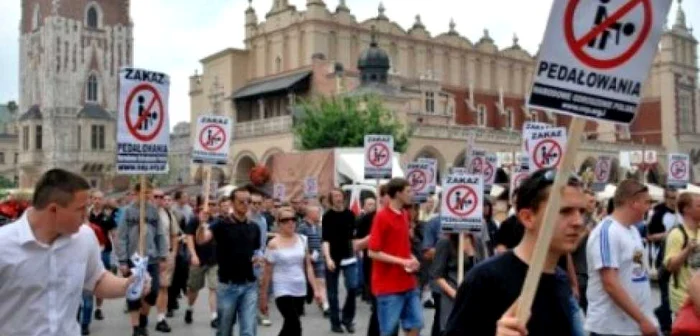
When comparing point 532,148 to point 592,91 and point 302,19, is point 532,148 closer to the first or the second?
point 592,91

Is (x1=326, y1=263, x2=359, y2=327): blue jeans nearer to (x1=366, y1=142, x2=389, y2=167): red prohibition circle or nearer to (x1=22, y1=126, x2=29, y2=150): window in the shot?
(x1=366, y1=142, x2=389, y2=167): red prohibition circle

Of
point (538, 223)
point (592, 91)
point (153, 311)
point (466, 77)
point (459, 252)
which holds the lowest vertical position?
point (153, 311)

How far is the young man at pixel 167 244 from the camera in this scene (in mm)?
12672

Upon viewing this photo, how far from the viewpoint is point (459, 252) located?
27.9 ft

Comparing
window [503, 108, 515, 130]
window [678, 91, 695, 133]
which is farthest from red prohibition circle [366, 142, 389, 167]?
window [678, 91, 695, 133]

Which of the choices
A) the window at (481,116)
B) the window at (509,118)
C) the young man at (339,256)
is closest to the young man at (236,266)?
the young man at (339,256)

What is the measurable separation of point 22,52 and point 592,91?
Answer: 105 meters

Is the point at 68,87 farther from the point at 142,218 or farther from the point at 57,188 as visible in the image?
the point at 57,188

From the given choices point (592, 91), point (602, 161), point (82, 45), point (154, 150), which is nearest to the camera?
point (592, 91)

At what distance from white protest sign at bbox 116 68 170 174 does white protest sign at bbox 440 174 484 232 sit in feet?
9.75

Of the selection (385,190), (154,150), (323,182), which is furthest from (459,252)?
(323,182)

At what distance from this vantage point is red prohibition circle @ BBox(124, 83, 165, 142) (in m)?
10.2

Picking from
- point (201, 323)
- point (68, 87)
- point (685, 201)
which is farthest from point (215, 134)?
point (68, 87)

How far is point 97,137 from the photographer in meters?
97.8
